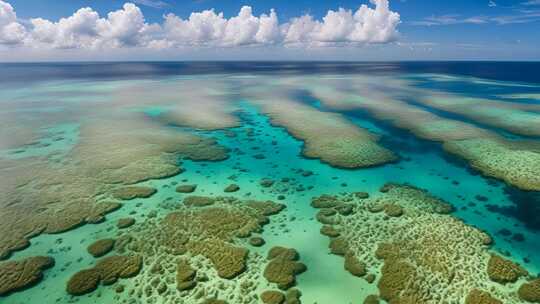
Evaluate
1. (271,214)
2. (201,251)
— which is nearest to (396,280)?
(271,214)

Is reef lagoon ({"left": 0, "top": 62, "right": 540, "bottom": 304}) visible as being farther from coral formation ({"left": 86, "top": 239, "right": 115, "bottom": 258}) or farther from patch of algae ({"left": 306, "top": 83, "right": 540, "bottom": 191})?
patch of algae ({"left": 306, "top": 83, "right": 540, "bottom": 191})

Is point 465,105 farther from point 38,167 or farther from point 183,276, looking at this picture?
point 38,167

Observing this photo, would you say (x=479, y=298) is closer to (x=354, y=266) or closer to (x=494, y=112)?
(x=354, y=266)

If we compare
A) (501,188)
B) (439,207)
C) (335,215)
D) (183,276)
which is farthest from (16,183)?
(501,188)

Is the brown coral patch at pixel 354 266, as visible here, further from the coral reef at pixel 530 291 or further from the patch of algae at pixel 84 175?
the patch of algae at pixel 84 175

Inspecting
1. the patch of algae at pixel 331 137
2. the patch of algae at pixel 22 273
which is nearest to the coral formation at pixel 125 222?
the patch of algae at pixel 22 273
